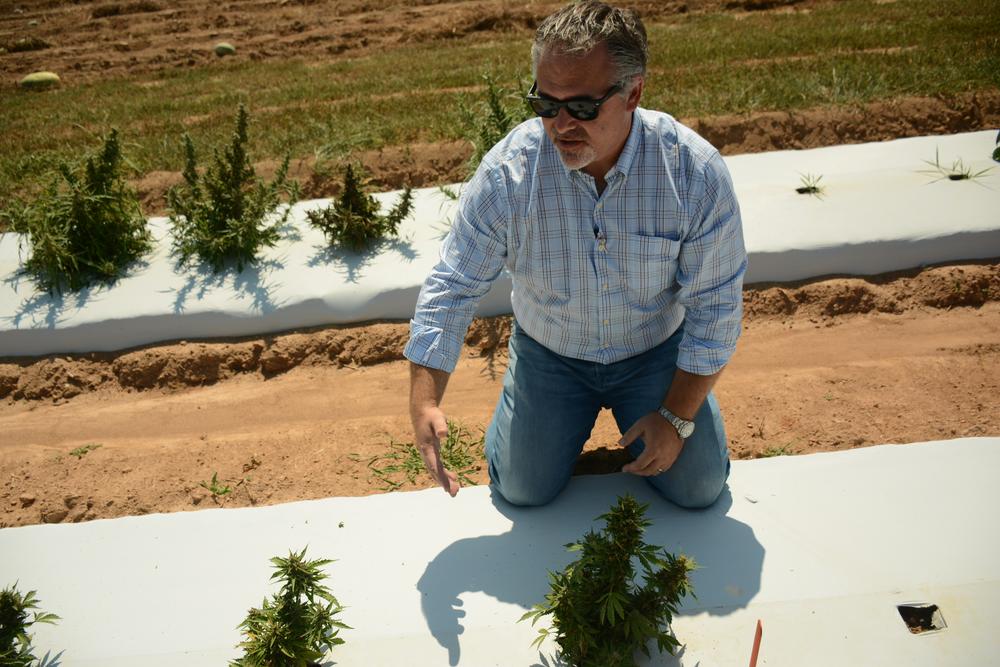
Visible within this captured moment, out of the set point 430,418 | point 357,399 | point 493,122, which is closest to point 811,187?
point 493,122

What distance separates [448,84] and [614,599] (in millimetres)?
5924

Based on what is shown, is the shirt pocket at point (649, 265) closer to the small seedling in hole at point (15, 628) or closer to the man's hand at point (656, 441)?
the man's hand at point (656, 441)

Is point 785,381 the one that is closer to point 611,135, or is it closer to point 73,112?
point 611,135

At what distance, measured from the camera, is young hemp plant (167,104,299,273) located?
4.26 metres

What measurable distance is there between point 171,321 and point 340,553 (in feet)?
6.39

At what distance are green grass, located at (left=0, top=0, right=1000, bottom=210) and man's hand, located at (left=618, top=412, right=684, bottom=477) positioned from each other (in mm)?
3485

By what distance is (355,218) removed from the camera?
4227mm

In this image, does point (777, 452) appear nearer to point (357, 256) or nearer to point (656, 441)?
point (656, 441)

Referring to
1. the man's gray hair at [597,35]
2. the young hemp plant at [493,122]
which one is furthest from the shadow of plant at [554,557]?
the young hemp plant at [493,122]

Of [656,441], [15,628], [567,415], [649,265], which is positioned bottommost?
[15,628]

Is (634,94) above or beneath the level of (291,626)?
above

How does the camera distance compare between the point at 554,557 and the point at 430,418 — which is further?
the point at 554,557

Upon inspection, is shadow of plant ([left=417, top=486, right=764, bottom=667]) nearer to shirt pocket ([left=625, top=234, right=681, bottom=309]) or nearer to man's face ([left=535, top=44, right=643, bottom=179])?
shirt pocket ([left=625, top=234, right=681, bottom=309])

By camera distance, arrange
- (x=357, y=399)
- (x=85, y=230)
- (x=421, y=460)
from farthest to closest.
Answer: (x=85, y=230) < (x=357, y=399) < (x=421, y=460)
